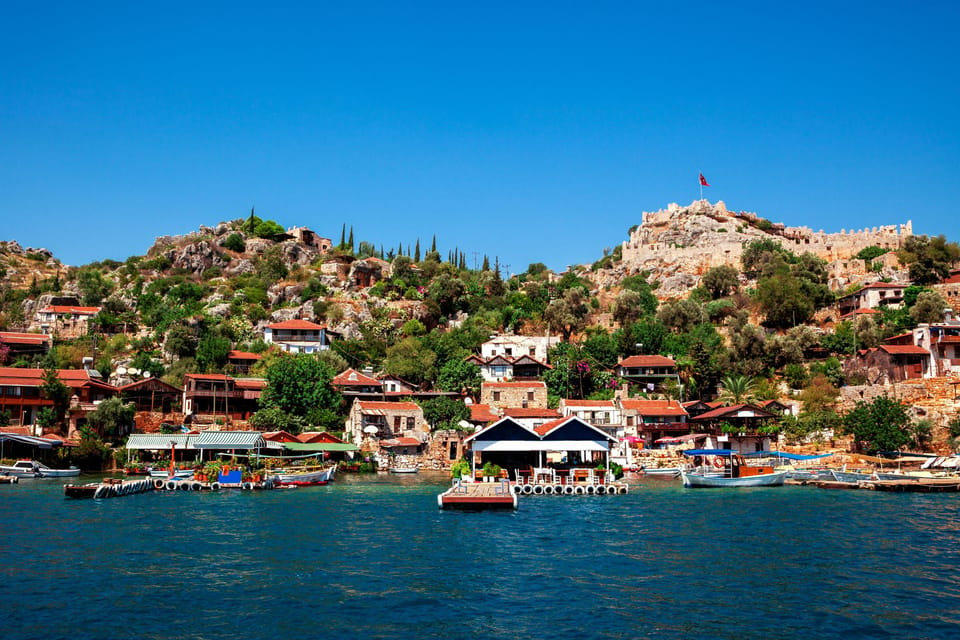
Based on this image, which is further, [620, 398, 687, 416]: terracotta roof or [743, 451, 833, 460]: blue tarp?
[620, 398, 687, 416]: terracotta roof

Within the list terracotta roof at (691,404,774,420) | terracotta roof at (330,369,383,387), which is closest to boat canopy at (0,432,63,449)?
terracotta roof at (330,369,383,387)

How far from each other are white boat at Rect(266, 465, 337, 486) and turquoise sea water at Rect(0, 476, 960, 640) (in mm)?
9520

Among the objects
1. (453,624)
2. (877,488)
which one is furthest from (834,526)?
(453,624)

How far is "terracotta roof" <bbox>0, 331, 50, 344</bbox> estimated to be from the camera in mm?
78250

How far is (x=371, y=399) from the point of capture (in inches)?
2783

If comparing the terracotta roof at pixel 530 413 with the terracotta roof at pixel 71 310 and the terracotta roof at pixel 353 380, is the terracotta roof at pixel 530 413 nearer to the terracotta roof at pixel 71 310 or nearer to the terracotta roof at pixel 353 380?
the terracotta roof at pixel 353 380

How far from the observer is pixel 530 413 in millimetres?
63719

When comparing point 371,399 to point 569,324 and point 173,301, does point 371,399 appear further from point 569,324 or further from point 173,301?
point 173,301

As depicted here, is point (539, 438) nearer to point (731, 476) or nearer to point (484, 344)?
point (731, 476)

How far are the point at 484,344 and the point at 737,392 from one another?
26747 mm

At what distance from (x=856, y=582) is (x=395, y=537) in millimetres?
15774

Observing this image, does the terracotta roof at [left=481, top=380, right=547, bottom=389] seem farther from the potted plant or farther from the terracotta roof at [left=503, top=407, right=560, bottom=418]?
the potted plant

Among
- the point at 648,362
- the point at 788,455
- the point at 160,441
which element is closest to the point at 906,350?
the point at 788,455

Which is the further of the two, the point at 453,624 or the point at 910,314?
the point at 910,314
